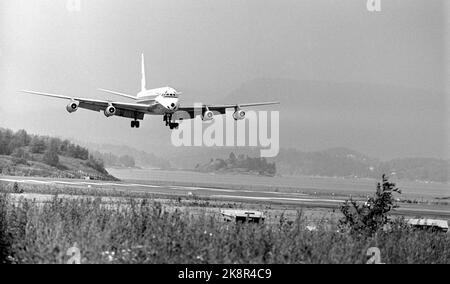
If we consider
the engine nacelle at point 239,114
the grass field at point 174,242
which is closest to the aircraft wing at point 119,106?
the engine nacelle at point 239,114

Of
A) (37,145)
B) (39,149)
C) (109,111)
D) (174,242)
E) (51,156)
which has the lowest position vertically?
(174,242)

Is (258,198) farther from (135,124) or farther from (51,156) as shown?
(51,156)

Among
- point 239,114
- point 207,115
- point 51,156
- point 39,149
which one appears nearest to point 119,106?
point 207,115

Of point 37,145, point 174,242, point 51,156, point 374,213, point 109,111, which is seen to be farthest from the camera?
point 37,145

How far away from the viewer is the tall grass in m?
13.9

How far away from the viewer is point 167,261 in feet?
44.8

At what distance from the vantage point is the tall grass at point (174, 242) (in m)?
13.9

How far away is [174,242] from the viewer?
48.0 ft

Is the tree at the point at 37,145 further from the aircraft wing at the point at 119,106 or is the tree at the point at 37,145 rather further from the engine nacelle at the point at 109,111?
the engine nacelle at the point at 109,111

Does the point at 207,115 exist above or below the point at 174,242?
above

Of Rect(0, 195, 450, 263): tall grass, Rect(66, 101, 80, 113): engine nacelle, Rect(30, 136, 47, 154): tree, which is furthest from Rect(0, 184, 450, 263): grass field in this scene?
Rect(30, 136, 47, 154): tree

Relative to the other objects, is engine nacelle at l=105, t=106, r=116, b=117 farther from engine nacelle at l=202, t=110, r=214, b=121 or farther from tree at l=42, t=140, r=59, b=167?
tree at l=42, t=140, r=59, b=167
